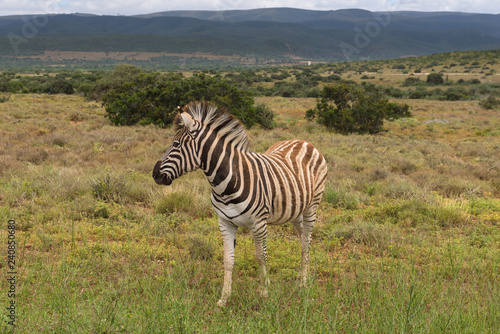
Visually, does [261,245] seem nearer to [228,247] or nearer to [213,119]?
[228,247]

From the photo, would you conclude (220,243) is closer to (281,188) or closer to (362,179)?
(281,188)

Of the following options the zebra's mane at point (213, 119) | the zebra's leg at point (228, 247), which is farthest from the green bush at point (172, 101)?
the zebra's leg at point (228, 247)

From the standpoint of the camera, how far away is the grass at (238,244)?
3037 millimetres

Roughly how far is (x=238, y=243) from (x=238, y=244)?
5 cm

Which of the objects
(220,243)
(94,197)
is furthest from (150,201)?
(220,243)

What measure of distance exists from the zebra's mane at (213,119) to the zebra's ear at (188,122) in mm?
95

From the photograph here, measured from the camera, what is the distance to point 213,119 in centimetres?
386

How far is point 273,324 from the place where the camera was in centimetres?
318

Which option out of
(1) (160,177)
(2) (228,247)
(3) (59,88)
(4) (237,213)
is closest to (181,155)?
(1) (160,177)

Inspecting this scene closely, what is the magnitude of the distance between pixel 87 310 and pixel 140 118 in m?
17.0

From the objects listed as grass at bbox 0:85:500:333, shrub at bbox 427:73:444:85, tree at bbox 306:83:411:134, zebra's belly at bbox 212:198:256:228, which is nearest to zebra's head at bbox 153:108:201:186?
zebra's belly at bbox 212:198:256:228

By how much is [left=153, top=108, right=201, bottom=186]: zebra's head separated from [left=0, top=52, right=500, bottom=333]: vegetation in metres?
0.93

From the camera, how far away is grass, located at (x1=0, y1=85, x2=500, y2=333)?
3037mm

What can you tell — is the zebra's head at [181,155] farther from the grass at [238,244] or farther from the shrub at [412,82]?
the shrub at [412,82]
